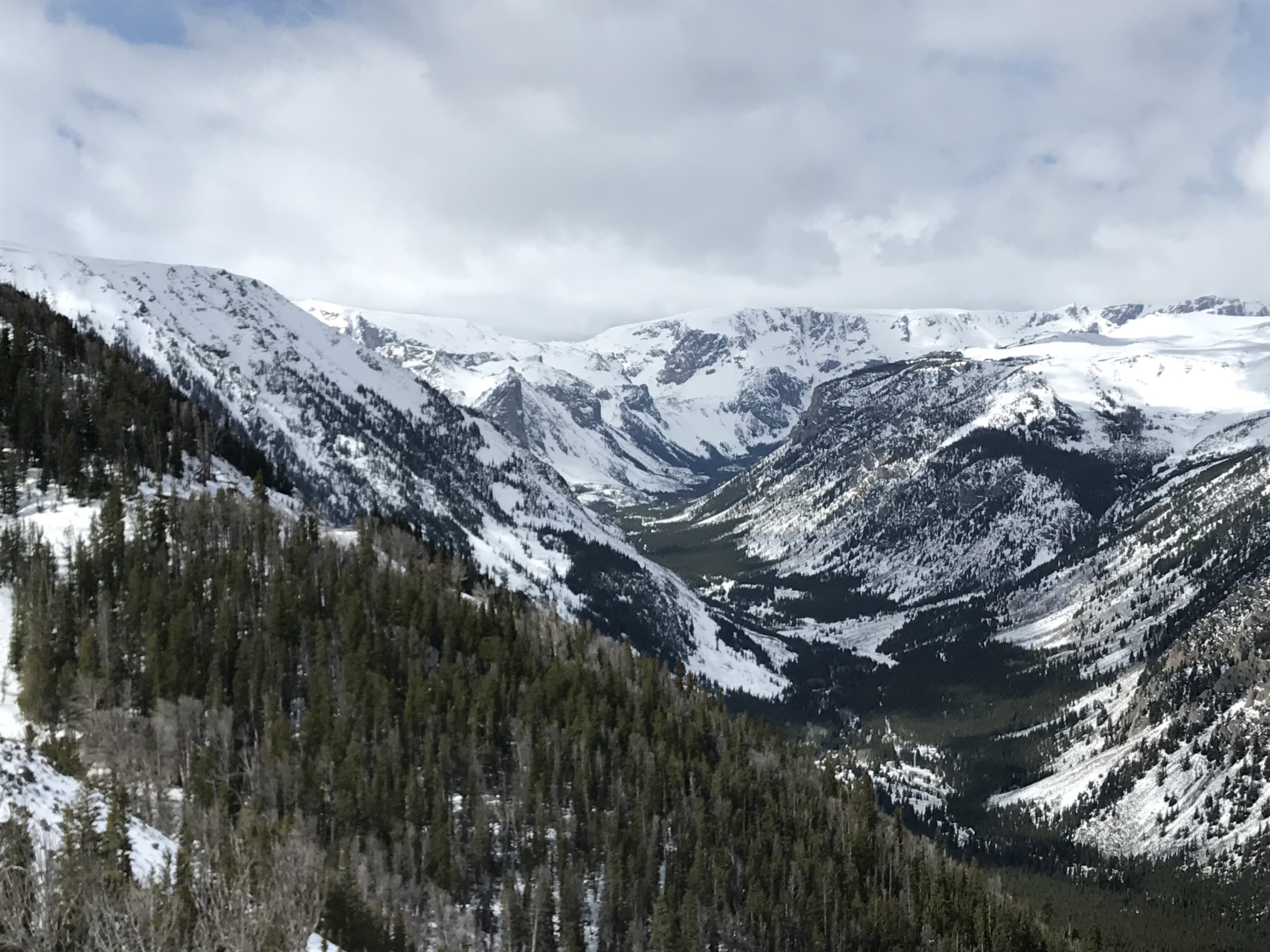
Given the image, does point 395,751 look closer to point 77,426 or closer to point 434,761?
point 434,761

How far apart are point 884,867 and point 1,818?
122 meters

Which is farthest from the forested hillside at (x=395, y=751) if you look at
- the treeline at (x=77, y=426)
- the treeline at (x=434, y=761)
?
the treeline at (x=77, y=426)

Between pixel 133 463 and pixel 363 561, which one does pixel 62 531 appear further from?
pixel 363 561

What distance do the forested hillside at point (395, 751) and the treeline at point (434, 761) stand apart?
430mm

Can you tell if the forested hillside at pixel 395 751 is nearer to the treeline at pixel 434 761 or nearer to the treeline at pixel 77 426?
the treeline at pixel 434 761

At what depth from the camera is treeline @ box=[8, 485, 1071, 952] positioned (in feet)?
389

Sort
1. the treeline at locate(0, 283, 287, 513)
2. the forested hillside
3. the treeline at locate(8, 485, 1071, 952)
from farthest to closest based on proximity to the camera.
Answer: the treeline at locate(0, 283, 287, 513), the treeline at locate(8, 485, 1071, 952), the forested hillside

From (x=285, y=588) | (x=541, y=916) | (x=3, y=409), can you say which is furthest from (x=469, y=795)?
(x=3, y=409)

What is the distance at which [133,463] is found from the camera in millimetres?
172375

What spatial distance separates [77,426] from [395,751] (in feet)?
273

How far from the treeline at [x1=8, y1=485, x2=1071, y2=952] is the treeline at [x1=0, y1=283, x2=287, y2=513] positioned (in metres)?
13.6

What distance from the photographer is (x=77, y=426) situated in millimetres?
171000

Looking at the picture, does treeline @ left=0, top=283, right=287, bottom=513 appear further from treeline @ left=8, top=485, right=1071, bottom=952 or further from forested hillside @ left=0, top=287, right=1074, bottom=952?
treeline @ left=8, top=485, right=1071, bottom=952

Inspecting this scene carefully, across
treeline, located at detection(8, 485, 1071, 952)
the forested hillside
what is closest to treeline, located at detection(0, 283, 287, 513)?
the forested hillside
